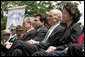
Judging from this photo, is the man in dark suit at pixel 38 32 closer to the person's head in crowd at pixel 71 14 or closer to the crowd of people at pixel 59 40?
the crowd of people at pixel 59 40

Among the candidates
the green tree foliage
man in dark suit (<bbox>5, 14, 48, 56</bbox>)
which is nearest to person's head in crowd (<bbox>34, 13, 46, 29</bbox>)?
man in dark suit (<bbox>5, 14, 48, 56</bbox>)

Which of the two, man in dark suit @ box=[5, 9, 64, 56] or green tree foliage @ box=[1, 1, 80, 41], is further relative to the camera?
green tree foliage @ box=[1, 1, 80, 41]

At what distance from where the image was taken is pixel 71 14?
4.87m

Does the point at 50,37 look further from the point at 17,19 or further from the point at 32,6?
the point at 32,6

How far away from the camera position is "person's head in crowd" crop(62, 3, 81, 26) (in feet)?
15.9

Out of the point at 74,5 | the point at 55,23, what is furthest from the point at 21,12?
the point at 74,5

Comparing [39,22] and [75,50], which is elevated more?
[75,50]

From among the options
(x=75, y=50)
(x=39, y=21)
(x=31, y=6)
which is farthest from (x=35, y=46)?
(x=31, y=6)

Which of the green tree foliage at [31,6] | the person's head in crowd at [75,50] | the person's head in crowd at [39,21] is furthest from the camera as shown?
the green tree foliage at [31,6]

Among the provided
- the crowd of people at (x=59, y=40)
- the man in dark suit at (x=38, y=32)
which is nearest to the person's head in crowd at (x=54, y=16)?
the crowd of people at (x=59, y=40)

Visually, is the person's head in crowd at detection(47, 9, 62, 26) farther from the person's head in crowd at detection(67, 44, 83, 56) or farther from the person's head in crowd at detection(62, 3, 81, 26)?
the person's head in crowd at detection(67, 44, 83, 56)

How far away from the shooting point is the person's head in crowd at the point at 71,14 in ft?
15.9

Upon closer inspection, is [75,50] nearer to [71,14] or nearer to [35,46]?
[71,14]

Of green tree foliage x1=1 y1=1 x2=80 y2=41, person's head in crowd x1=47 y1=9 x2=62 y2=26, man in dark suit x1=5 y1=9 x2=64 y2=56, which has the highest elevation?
person's head in crowd x1=47 y1=9 x2=62 y2=26
